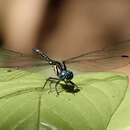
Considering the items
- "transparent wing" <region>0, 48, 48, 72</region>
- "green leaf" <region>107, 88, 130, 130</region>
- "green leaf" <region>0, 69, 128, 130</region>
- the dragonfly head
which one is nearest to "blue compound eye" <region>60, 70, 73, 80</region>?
the dragonfly head

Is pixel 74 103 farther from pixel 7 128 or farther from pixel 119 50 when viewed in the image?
pixel 119 50

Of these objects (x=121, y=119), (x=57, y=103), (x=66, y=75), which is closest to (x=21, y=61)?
(x=66, y=75)

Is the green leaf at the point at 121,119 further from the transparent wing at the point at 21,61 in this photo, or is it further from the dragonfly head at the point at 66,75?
the transparent wing at the point at 21,61

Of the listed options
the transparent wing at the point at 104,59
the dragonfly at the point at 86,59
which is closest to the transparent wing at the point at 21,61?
the dragonfly at the point at 86,59

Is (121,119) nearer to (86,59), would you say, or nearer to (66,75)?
(66,75)

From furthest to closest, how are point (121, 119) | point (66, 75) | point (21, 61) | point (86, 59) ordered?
point (86, 59)
point (21, 61)
point (66, 75)
point (121, 119)

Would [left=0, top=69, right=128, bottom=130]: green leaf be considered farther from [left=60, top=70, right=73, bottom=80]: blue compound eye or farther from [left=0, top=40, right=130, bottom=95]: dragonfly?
[left=0, top=40, right=130, bottom=95]: dragonfly
